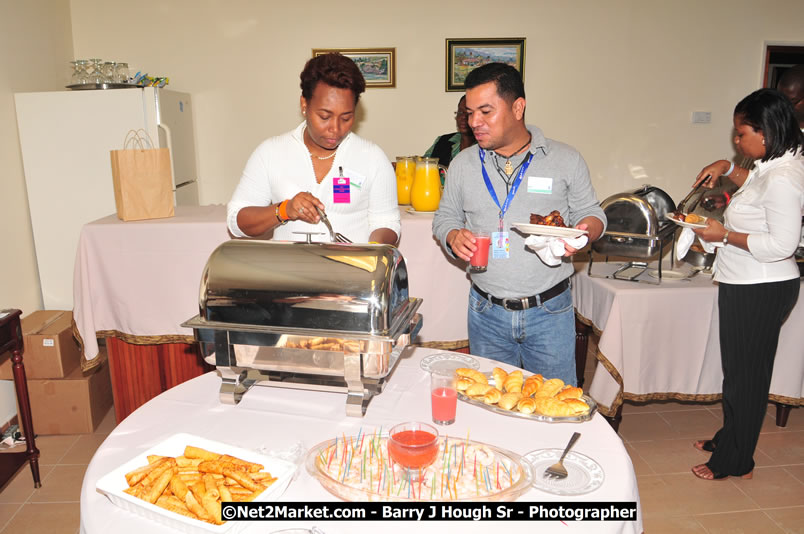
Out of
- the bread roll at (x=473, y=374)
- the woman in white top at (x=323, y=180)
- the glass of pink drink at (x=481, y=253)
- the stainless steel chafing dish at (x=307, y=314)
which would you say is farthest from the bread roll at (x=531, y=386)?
the woman in white top at (x=323, y=180)

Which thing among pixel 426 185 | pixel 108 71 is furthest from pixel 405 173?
pixel 108 71

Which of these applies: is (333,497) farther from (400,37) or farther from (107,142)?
(400,37)

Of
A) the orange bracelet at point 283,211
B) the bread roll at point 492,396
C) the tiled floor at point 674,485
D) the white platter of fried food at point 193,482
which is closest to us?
the white platter of fried food at point 193,482

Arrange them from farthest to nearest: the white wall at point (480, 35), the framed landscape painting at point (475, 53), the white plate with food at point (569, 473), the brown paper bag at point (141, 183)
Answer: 1. the framed landscape painting at point (475, 53)
2. the white wall at point (480, 35)
3. the brown paper bag at point (141, 183)
4. the white plate with food at point (569, 473)

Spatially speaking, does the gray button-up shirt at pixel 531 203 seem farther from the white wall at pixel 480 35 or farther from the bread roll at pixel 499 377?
the white wall at pixel 480 35

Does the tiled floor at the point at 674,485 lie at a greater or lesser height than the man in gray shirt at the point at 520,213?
lesser

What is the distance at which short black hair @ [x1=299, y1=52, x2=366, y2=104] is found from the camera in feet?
6.29

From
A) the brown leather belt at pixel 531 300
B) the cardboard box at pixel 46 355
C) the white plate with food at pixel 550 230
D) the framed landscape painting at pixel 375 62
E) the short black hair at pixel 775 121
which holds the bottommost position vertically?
the cardboard box at pixel 46 355

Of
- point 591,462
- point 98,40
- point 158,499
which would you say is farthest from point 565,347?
point 98,40

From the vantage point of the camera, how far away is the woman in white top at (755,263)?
2.27 meters

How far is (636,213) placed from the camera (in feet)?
9.46

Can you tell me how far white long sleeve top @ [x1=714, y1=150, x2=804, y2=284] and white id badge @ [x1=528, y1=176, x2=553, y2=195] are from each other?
886mm

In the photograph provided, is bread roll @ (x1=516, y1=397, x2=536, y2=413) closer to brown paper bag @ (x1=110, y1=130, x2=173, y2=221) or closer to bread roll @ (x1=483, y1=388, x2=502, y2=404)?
bread roll @ (x1=483, y1=388, x2=502, y2=404)

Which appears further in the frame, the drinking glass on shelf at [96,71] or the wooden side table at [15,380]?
the drinking glass on shelf at [96,71]
